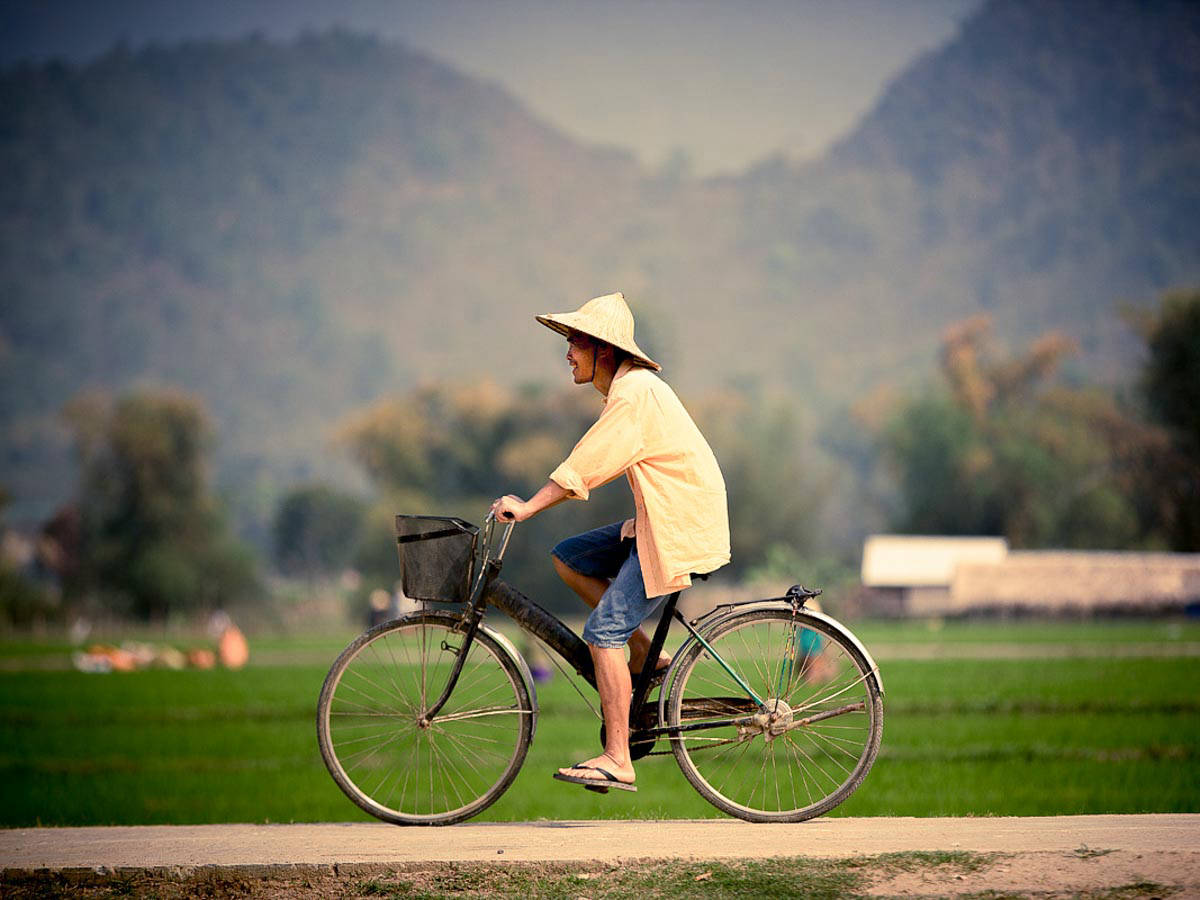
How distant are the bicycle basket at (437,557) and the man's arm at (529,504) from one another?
0.78 ft

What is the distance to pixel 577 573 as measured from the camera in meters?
6.55

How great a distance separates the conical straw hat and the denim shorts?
719mm

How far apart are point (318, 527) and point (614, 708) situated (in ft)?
528

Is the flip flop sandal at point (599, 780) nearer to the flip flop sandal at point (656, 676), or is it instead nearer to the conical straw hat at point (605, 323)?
the flip flop sandal at point (656, 676)

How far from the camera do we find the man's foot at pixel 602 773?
244 inches

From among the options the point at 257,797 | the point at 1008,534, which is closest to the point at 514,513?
the point at 257,797

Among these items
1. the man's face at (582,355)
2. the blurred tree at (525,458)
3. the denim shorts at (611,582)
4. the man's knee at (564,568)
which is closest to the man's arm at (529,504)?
the denim shorts at (611,582)

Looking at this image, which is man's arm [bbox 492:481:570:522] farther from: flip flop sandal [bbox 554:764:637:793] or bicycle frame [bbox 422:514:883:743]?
flip flop sandal [bbox 554:764:637:793]

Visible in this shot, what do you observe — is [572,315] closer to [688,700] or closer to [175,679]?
[688,700]

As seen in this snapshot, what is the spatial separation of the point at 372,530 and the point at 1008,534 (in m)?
34.8

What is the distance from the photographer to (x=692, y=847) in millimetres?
5719

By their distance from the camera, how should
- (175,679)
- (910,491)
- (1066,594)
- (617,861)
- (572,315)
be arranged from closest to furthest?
(617,861), (572,315), (175,679), (1066,594), (910,491)

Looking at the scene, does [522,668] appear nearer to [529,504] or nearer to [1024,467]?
[529,504]

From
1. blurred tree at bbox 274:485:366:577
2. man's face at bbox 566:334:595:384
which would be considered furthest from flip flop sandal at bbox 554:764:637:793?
blurred tree at bbox 274:485:366:577
